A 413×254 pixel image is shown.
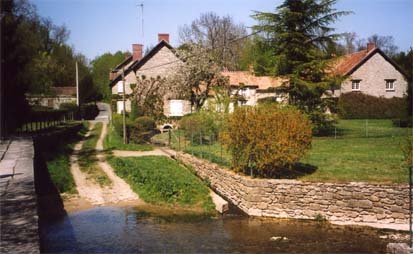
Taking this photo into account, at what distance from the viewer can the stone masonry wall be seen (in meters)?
14.0

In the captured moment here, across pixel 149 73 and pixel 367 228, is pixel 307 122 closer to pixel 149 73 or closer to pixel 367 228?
pixel 367 228

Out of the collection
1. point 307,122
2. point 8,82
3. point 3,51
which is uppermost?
point 3,51

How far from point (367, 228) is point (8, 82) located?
20202 mm

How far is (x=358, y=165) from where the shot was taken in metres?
18.3

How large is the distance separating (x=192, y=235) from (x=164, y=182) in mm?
5288

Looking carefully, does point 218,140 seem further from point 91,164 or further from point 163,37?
point 163,37

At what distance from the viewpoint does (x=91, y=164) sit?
75.3ft

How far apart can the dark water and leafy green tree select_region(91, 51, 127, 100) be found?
214ft

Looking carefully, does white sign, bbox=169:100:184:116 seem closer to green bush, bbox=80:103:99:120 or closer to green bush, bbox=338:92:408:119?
green bush, bbox=338:92:408:119

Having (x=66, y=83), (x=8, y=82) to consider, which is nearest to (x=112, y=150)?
(x=8, y=82)

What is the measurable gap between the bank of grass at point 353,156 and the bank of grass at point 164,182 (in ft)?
5.19

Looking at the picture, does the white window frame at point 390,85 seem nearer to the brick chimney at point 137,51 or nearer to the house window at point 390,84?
the house window at point 390,84

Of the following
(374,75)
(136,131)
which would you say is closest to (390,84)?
(374,75)

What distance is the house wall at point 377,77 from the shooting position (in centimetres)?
4347
